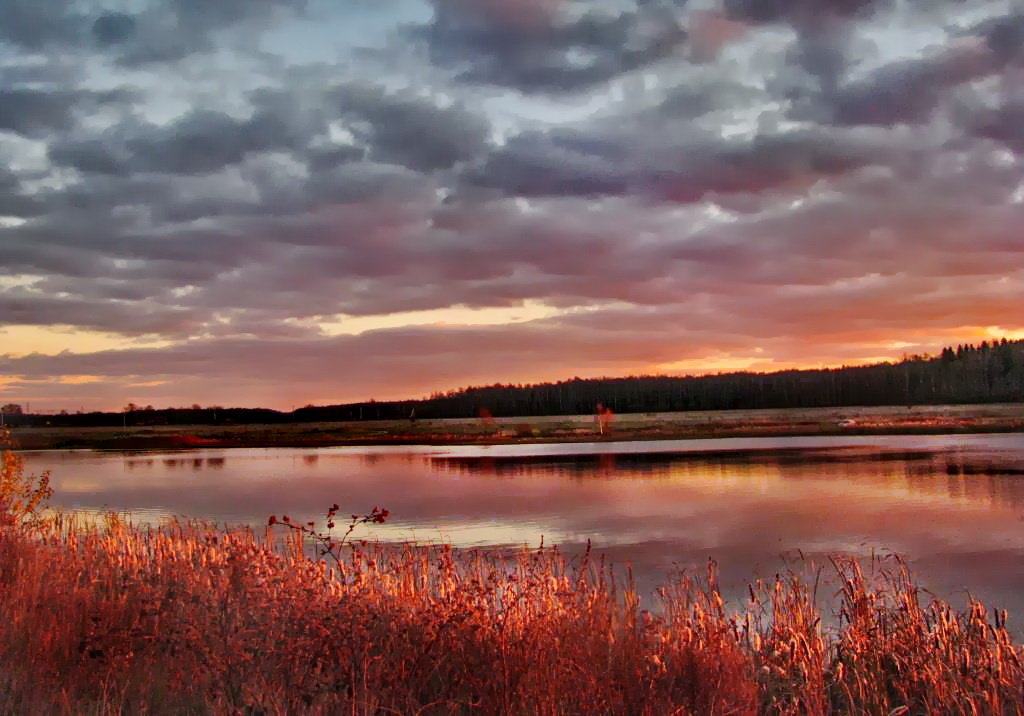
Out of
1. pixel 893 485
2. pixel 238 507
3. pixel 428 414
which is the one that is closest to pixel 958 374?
pixel 428 414

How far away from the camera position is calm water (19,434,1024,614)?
67.3ft

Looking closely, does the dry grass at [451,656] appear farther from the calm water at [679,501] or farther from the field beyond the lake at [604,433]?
the field beyond the lake at [604,433]

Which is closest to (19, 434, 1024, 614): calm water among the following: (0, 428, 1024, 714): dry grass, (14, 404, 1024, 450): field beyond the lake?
(0, 428, 1024, 714): dry grass

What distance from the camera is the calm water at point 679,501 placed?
2052cm

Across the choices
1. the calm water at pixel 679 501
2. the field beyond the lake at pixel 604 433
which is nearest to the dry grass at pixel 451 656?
the calm water at pixel 679 501

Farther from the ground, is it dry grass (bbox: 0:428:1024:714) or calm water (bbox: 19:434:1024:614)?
dry grass (bbox: 0:428:1024:714)

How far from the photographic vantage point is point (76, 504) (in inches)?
1414

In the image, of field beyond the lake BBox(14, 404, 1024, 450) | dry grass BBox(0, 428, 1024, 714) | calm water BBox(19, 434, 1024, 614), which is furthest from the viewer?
field beyond the lake BBox(14, 404, 1024, 450)

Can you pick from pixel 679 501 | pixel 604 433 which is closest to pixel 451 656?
pixel 679 501

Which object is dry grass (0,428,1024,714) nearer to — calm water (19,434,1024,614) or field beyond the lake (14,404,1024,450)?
calm water (19,434,1024,614)

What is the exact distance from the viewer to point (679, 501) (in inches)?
1262

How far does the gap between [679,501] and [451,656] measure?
952 inches

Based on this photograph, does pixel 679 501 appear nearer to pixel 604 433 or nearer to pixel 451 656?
pixel 451 656

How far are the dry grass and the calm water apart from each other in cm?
551
